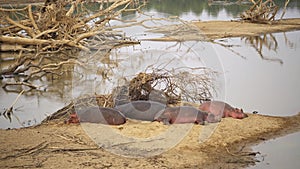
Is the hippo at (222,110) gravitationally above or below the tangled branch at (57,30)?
below

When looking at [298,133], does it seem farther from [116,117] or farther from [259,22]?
[259,22]

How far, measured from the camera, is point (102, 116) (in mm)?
6750

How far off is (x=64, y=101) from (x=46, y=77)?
7.49ft

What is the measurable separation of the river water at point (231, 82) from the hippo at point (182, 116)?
1.00m

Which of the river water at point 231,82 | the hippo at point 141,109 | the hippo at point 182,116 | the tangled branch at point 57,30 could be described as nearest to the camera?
the hippo at point 182,116

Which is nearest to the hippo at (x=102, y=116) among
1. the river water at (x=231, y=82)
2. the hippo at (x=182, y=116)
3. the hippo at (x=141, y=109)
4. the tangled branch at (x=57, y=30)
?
the hippo at (x=141, y=109)

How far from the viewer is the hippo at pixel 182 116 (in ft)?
21.8

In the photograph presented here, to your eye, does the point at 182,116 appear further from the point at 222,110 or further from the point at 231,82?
the point at 231,82

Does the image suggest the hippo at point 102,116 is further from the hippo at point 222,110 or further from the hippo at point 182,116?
the hippo at point 222,110

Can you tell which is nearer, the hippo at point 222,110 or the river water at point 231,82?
the hippo at point 222,110

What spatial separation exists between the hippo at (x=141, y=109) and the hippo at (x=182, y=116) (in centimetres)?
14

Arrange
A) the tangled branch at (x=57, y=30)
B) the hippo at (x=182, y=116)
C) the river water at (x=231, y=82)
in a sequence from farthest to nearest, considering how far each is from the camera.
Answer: the tangled branch at (x=57, y=30), the river water at (x=231, y=82), the hippo at (x=182, y=116)

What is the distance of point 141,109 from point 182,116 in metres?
0.65

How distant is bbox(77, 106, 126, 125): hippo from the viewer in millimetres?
6703
